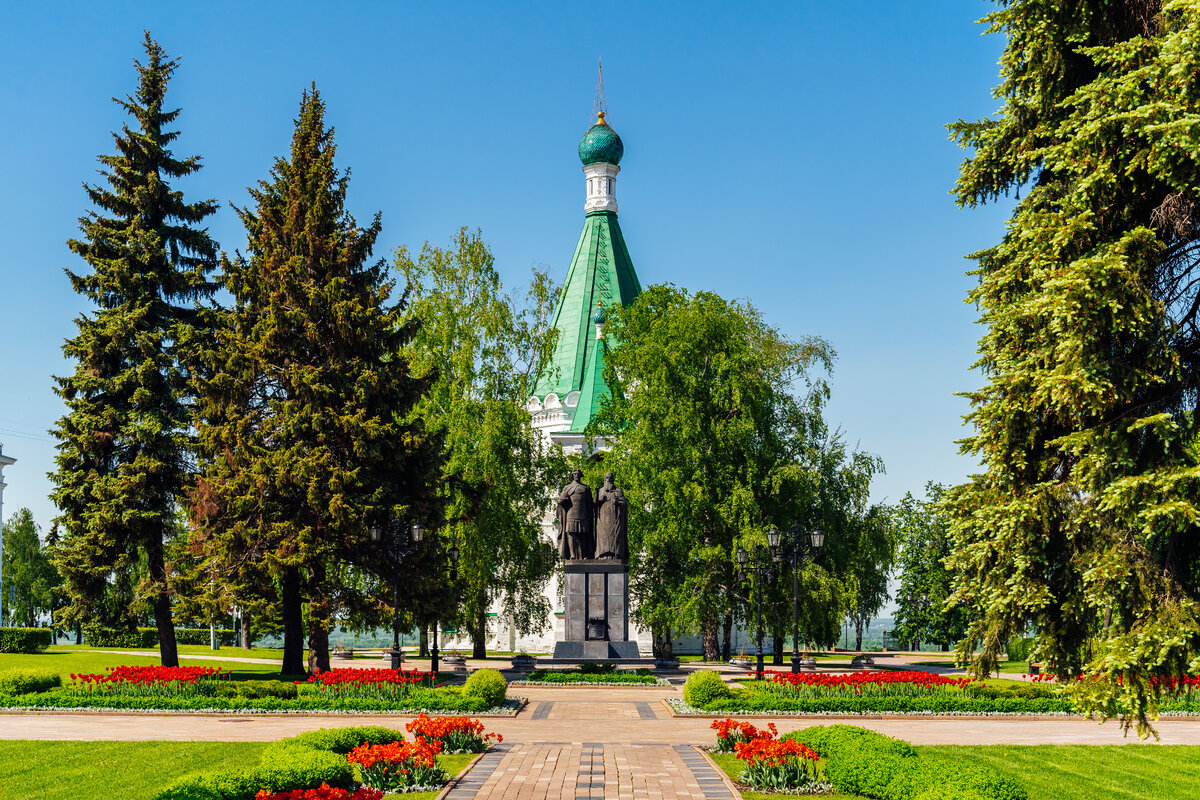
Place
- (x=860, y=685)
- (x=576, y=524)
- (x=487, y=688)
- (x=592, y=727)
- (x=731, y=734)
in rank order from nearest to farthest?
(x=731, y=734)
(x=592, y=727)
(x=487, y=688)
(x=860, y=685)
(x=576, y=524)

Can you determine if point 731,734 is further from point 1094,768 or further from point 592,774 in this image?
point 1094,768

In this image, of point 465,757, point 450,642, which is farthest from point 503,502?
point 465,757

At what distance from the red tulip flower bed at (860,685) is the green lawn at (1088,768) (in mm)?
4885

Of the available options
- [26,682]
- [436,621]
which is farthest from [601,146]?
[26,682]

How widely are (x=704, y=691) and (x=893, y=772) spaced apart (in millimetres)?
8717

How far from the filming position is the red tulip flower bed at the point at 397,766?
10.8 m

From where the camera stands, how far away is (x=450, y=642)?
155ft

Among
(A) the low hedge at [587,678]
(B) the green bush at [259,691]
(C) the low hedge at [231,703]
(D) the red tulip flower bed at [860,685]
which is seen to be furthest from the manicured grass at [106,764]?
(A) the low hedge at [587,678]

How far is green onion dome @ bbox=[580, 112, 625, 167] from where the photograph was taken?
52438mm

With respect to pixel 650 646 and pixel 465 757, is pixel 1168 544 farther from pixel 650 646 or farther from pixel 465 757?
pixel 650 646

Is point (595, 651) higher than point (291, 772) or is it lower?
lower

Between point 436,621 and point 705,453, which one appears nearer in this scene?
point 436,621

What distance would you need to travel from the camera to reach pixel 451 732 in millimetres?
13031

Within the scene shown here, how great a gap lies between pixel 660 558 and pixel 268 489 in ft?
45.0
